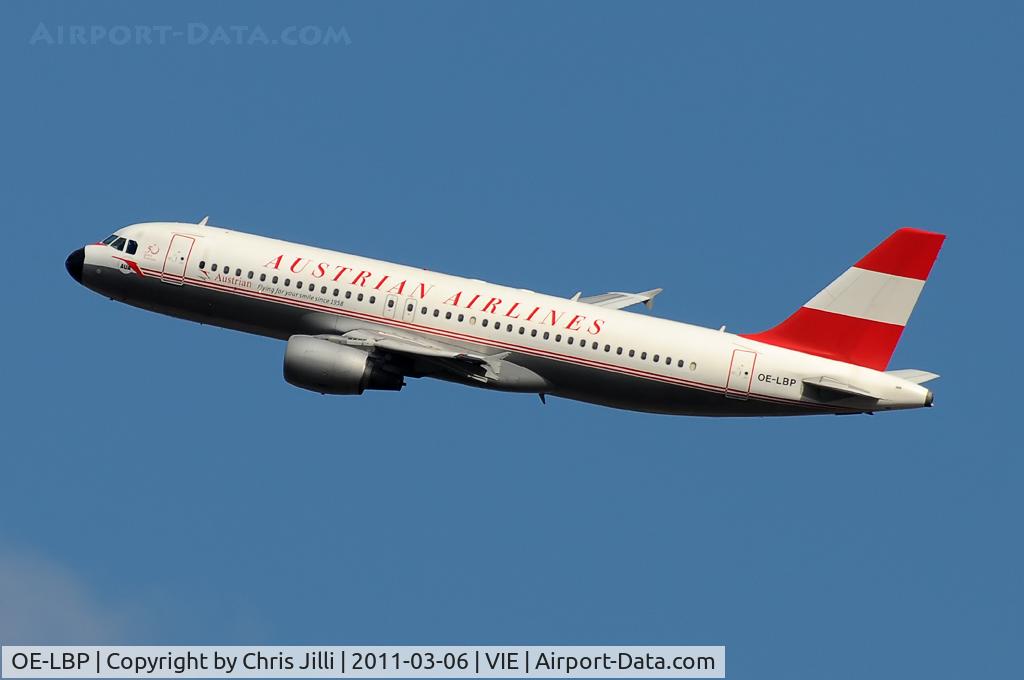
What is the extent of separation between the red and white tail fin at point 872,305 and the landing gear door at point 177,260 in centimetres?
2205

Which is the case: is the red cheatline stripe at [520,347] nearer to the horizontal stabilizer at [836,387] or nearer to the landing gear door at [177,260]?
the horizontal stabilizer at [836,387]

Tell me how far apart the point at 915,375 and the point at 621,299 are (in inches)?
513

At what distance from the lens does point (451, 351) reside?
78.6m

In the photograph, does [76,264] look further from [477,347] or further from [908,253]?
[908,253]

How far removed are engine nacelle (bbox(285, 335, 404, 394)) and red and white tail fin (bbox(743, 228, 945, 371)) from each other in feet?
48.9

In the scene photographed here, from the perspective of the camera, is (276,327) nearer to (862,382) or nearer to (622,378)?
(622,378)

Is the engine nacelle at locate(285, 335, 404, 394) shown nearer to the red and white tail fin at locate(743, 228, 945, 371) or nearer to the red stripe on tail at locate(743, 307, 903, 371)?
the red stripe on tail at locate(743, 307, 903, 371)

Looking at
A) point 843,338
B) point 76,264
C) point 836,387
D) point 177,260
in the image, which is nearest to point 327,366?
point 177,260

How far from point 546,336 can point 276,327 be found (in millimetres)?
10118

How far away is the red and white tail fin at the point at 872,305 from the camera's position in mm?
78625

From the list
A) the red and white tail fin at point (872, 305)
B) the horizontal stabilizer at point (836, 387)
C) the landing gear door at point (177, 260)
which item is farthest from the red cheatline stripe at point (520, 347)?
the landing gear door at point (177, 260)

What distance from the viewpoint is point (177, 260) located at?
270 feet

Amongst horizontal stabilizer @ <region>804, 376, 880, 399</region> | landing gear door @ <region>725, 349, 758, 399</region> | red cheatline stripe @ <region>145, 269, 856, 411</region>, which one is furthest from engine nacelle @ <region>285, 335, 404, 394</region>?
horizontal stabilizer @ <region>804, 376, 880, 399</region>

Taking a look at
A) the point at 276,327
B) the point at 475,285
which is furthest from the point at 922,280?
the point at 276,327
